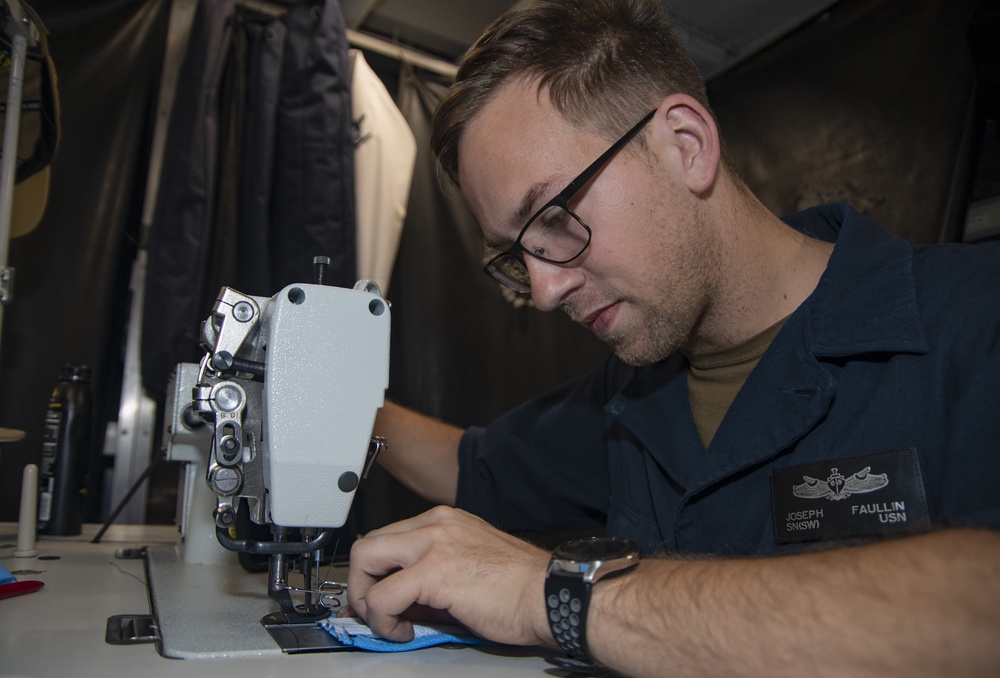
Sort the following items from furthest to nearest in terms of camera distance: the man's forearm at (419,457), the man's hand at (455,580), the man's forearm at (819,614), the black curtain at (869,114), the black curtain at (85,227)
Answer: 1. the black curtain at (85,227)
2. the black curtain at (869,114)
3. the man's forearm at (419,457)
4. the man's hand at (455,580)
5. the man's forearm at (819,614)

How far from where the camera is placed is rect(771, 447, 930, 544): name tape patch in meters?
0.97

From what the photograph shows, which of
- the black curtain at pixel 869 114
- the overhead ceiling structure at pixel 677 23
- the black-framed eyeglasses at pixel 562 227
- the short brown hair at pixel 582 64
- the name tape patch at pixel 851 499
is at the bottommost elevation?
the name tape patch at pixel 851 499

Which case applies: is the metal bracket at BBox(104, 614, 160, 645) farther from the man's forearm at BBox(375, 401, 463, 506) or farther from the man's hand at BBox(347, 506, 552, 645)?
the man's forearm at BBox(375, 401, 463, 506)

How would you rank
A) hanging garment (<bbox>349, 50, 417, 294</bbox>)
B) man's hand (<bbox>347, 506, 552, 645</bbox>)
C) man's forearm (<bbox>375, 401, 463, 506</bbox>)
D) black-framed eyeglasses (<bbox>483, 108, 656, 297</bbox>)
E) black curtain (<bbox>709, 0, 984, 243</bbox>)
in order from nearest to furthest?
man's hand (<bbox>347, 506, 552, 645</bbox>)
black-framed eyeglasses (<bbox>483, 108, 656, 297</bbox>)
man's forearm (<bbox>375, 401, 463, 506</bbox>)
black curtain (<bbox>709, 0, 984, 243</bbox>)
hanging garment (<bbox>349, 50, 417, 294</bbox>)

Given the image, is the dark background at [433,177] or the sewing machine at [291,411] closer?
the sewing machine at [291,411]

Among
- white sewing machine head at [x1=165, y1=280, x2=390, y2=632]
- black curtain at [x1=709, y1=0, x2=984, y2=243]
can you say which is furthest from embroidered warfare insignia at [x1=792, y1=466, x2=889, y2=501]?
black curtain at [x1=709, y1=0, x2=984, y2=243]

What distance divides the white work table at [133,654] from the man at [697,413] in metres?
0.05

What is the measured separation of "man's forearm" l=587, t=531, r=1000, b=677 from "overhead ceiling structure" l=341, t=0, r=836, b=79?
2.27 metres

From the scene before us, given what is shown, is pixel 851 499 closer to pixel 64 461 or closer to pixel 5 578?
pixel 5 578

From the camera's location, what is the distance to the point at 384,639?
919 mm

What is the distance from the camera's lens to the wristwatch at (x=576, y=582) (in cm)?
82

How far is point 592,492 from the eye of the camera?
1.66 metres

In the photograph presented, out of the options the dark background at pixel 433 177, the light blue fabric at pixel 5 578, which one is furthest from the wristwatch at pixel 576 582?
the dark background at pixel 433 177

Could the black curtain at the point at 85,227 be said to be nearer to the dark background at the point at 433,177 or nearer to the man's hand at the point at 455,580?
the dark background at the point at 433,177
